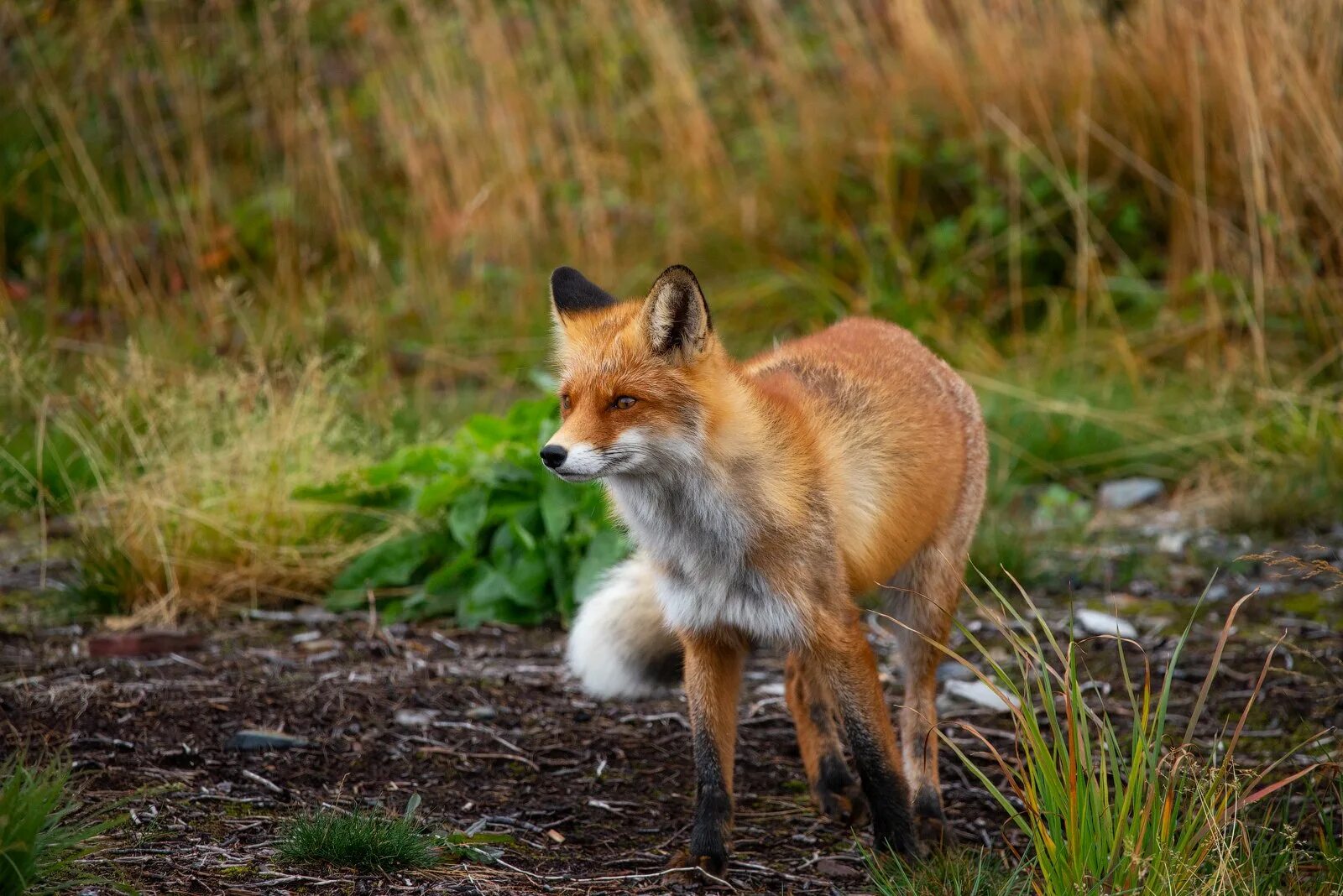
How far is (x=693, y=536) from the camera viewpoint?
3268 millimetres

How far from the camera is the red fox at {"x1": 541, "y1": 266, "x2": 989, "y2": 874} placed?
10.5ft

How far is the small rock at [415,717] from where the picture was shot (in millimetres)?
4066

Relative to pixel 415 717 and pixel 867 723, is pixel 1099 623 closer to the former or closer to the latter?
pixel 867 723

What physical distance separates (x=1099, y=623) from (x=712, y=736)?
7.30ft

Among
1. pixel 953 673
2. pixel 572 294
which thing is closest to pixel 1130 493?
pixel 953 673

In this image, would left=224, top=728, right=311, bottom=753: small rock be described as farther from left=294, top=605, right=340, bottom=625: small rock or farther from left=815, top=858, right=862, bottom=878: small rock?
left=815, top=858, right=862, bottom=878: small rock

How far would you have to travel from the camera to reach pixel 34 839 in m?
2.42

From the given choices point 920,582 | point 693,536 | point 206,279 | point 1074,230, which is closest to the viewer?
point 693,536

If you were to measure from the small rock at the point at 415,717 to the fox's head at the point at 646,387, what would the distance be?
1.26 meters

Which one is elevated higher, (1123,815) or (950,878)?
(1123,815)

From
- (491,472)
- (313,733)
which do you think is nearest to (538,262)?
Result: (491,472)

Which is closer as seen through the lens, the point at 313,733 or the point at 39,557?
the point at 313,733

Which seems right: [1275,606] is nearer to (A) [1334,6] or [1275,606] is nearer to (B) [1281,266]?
(B) [1281,266]

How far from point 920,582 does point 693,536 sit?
892mm
